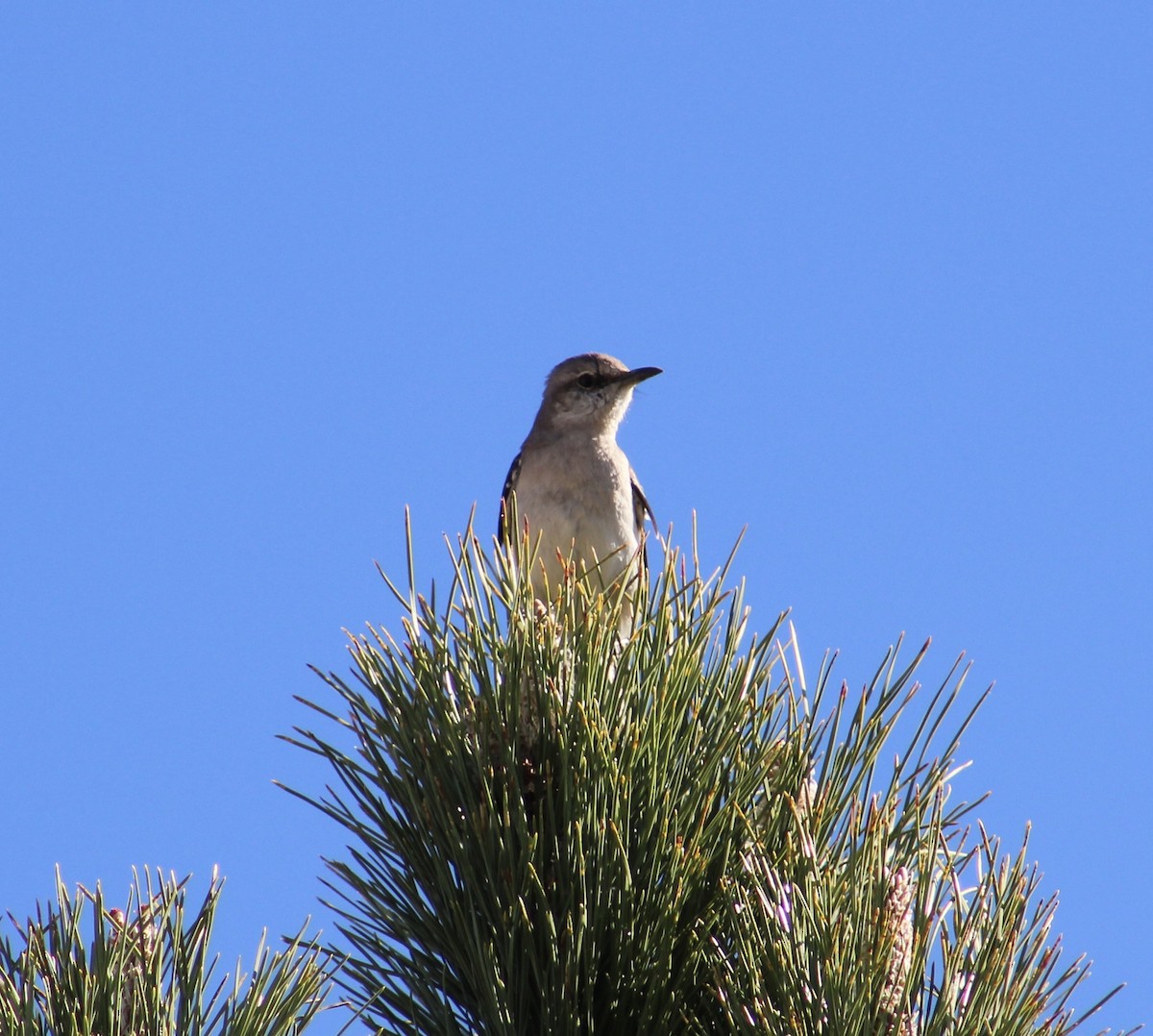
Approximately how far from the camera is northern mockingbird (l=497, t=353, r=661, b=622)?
26.8 feet

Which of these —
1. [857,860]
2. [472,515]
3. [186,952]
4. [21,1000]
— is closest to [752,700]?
[857,860]

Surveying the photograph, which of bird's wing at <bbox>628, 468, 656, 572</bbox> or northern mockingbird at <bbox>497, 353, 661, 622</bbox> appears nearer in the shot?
northern mockingbird at <bbox>497, 353, 661, 622</bbox>

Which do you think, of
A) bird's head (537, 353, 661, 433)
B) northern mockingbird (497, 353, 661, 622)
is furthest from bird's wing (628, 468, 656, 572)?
bird's head (537, 353, 661, 433)

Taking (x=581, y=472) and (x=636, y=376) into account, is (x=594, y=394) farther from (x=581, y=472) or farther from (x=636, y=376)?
(x=581, y=472)

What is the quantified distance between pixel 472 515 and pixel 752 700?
2.50ft

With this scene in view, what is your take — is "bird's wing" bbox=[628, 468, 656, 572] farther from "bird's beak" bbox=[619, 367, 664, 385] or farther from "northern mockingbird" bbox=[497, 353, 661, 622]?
"bird's beak" bbox=[619, 367, 664, 385]

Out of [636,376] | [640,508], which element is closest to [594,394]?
[636,376]

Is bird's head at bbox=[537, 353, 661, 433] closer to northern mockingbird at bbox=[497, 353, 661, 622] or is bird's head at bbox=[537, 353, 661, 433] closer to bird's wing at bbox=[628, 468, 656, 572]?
northern mockingbird at bbox=[497, 353, 661, 622]

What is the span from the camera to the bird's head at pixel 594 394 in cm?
904

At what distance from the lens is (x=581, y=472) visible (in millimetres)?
8453

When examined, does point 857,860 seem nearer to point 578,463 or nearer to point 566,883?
point 566,883

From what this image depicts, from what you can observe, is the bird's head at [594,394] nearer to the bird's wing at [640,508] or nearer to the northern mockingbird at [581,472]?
the northern mockingbird at [581,472]

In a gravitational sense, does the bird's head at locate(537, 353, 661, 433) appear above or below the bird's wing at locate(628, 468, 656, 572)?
above

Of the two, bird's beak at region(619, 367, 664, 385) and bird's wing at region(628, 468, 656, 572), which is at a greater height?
bird's beak at region(619, 367, 664, 385)
